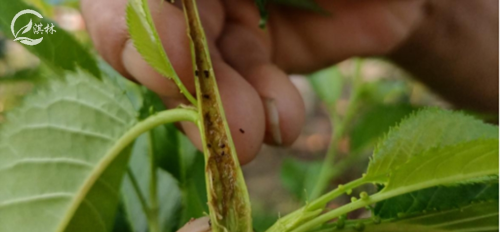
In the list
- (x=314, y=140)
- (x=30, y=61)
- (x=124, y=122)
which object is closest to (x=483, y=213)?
(x=124, y=122)

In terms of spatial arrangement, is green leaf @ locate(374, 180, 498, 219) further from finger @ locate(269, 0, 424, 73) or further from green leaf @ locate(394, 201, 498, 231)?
finger @ locate(269, 0, 424, 73)

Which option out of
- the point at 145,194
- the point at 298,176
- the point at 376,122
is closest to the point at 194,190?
the point at 145,194

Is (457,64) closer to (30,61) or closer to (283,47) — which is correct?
(283,47)

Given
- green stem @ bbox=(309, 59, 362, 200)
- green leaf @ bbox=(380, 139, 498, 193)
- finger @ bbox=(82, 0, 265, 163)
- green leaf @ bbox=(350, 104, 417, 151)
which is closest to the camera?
green leaf @ bbox=(380, 139, 498, 193)

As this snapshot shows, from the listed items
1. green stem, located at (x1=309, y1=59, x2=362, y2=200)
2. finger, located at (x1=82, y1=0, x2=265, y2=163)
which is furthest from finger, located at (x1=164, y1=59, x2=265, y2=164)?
green stem, located at (x1=309, y1=59, x2=362, y2=200)

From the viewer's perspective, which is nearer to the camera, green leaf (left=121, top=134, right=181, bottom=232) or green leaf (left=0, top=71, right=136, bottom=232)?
green leaf (left=0, top=71, right=136, bottom=232)

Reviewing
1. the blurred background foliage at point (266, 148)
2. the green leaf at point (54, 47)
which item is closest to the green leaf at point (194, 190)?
the blurred background foliage at point (266, 148)

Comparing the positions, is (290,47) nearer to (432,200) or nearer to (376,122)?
(376,122)
